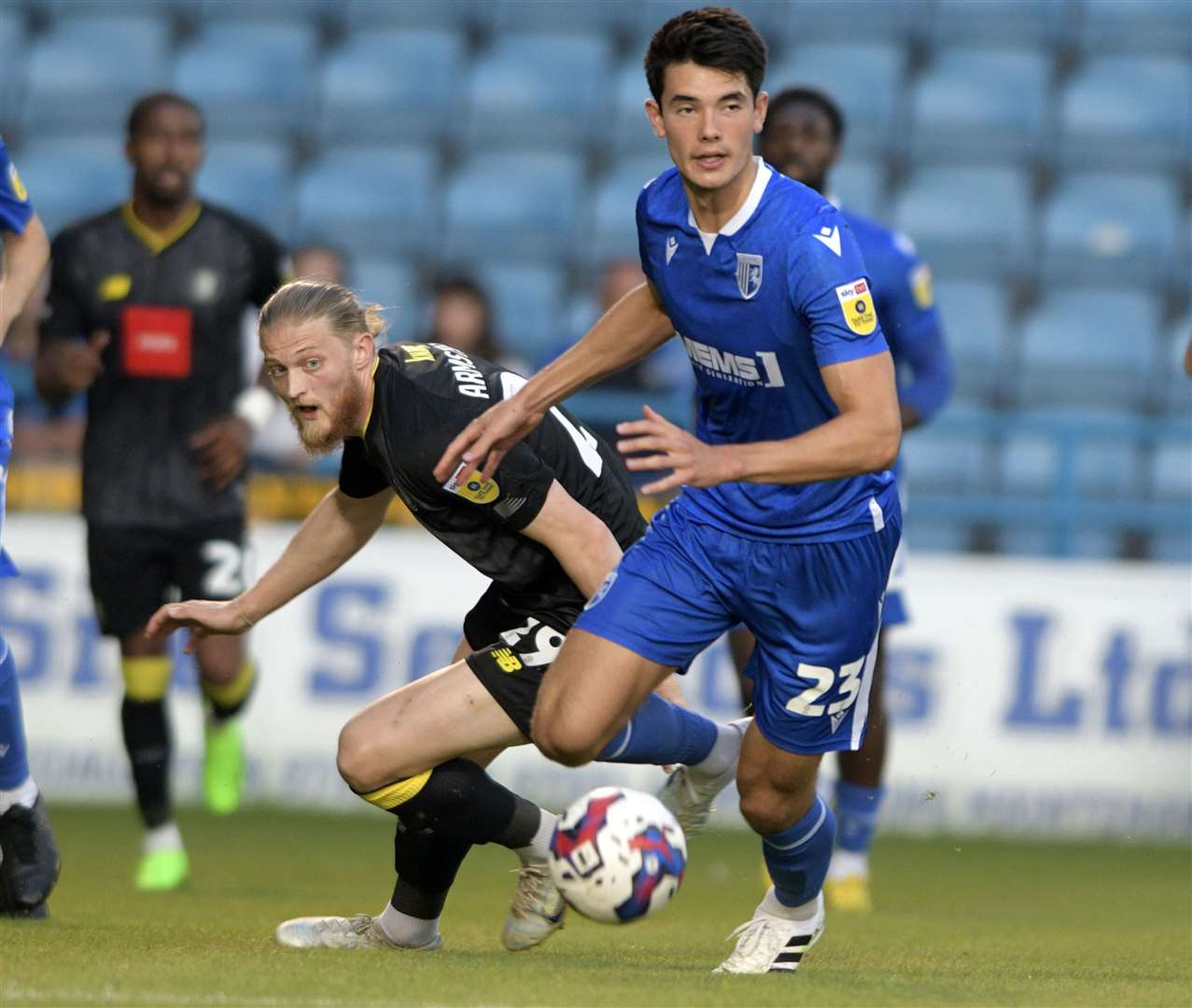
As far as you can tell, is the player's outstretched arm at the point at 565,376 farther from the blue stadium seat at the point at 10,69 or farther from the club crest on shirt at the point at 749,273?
the blue stadium seat at the point at 10,69

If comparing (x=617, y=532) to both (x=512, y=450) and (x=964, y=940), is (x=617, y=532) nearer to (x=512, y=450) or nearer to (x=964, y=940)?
(x=512, y=450)

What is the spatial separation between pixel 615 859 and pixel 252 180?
383 inches

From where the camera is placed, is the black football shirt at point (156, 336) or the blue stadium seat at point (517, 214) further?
the blue stadium seat at point (517, 214)

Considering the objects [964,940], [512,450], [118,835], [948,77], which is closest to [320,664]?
[118,835]

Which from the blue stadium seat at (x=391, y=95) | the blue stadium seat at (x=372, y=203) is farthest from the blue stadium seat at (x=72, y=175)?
the blue stadium seat at (x=391, y=95)

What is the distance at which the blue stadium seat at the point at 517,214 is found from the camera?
44.4ft

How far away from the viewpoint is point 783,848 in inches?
213

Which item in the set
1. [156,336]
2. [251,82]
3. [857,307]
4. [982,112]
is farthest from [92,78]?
[857,307]

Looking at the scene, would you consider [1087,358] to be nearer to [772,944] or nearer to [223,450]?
[223,450]

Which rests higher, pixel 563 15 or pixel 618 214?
pixel 563 15

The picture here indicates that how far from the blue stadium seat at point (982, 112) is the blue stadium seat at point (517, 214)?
7.30 feet

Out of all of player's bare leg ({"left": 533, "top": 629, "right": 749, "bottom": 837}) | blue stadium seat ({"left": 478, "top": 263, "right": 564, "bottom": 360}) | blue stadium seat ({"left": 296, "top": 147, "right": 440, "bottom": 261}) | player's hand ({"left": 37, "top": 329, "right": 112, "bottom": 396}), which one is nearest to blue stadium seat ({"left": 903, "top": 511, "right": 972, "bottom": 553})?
blue stadium seat ({"left": 478, "top": 263, "right": 564, "bottom": 360})

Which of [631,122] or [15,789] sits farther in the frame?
[631,122]

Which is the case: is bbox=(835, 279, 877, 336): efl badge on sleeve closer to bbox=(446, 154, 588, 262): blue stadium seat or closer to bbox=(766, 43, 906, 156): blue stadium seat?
bbox=(446, 154, 588, 262): blue stadium seat
